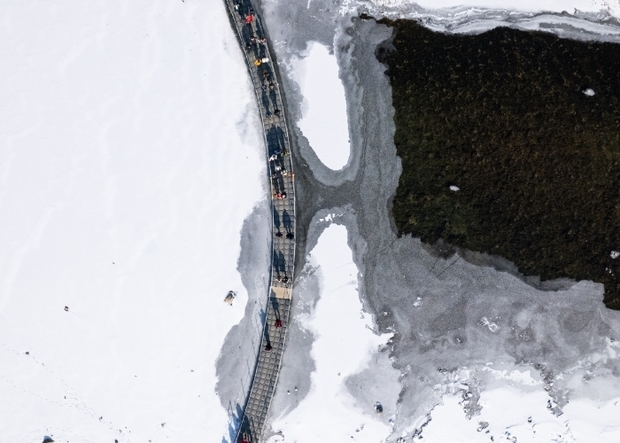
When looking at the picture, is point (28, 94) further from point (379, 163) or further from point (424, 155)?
point (424, 155)

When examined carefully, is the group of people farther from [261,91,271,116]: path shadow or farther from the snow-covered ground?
[261,91,271,116]: path shadow

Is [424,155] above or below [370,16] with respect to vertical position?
below

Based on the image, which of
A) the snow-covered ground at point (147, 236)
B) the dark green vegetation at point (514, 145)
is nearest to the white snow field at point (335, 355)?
the snow-covered ground at point (147, 236)

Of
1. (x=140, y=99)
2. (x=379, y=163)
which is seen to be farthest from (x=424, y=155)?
(x=140, y=99)

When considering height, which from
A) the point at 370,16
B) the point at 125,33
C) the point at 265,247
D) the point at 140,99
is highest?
the point at 125,33

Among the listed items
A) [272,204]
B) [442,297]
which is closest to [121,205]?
[272,204]

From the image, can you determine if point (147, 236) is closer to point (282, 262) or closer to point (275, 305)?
point (282, 262)
